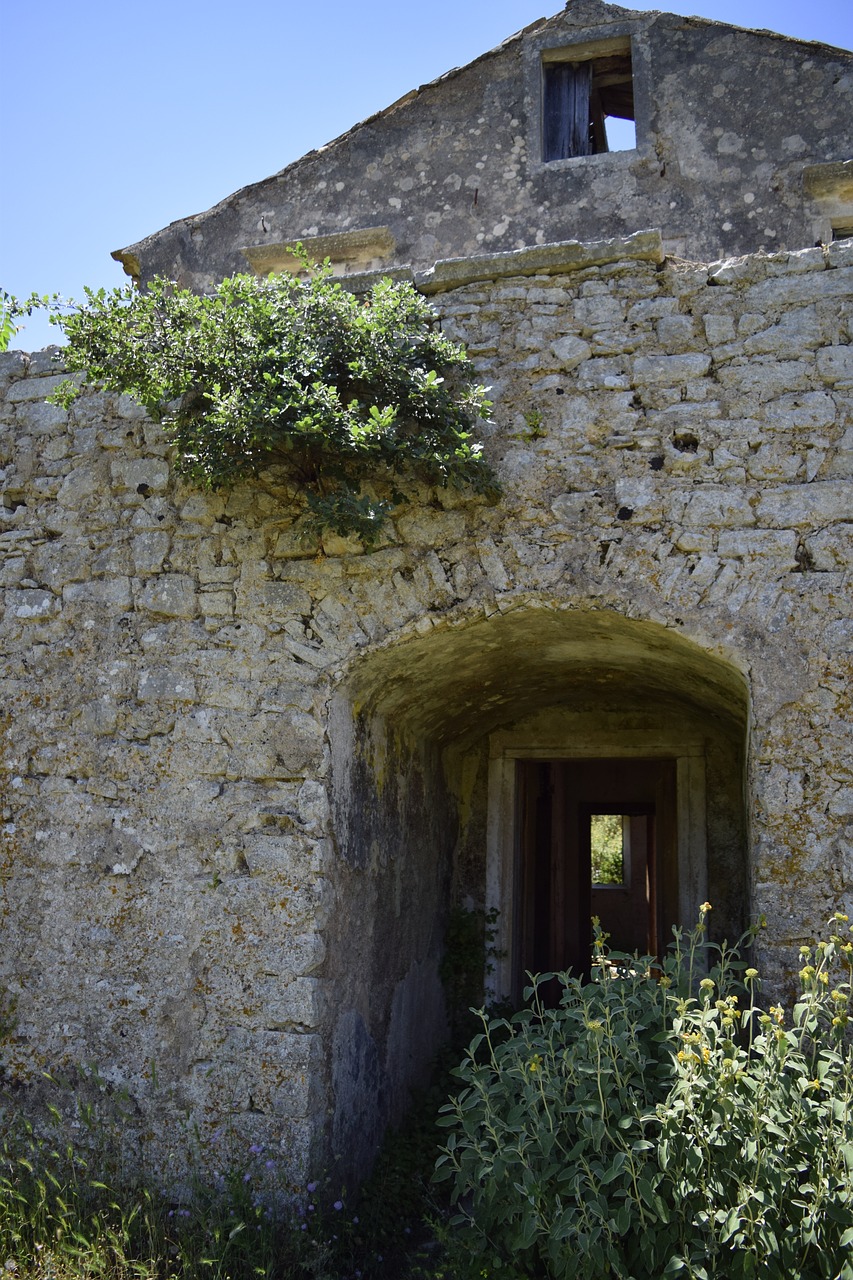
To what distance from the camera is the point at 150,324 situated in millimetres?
4098

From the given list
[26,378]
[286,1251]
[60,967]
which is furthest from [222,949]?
[26,378]

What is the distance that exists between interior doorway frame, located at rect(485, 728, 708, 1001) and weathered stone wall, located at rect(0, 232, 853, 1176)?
1.27 m

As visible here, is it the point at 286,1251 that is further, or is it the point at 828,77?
the point at 828,77

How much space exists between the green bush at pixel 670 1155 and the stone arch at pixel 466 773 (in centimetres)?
116

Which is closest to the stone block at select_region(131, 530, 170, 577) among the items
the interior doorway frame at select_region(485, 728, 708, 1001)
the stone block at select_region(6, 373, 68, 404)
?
the stone block at select_region(6, 373, 68, 404)

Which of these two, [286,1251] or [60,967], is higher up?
[60,967]

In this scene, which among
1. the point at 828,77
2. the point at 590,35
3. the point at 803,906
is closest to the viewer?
the point at 803,906

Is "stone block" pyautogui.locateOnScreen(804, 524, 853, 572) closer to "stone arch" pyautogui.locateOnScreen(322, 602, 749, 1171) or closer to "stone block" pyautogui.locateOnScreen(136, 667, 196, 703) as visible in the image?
"stone arch" pyautogui.locateOnScreen(322, 602, 749, 1171)

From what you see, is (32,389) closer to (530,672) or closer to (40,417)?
(40,417)

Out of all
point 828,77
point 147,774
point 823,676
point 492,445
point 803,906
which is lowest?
point 803,906

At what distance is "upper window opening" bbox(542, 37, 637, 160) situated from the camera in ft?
24.8

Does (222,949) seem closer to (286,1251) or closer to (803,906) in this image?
(286,1251)

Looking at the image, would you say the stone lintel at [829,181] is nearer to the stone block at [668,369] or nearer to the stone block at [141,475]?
the stone block at [668,369]

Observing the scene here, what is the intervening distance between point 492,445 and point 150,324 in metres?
1.44
